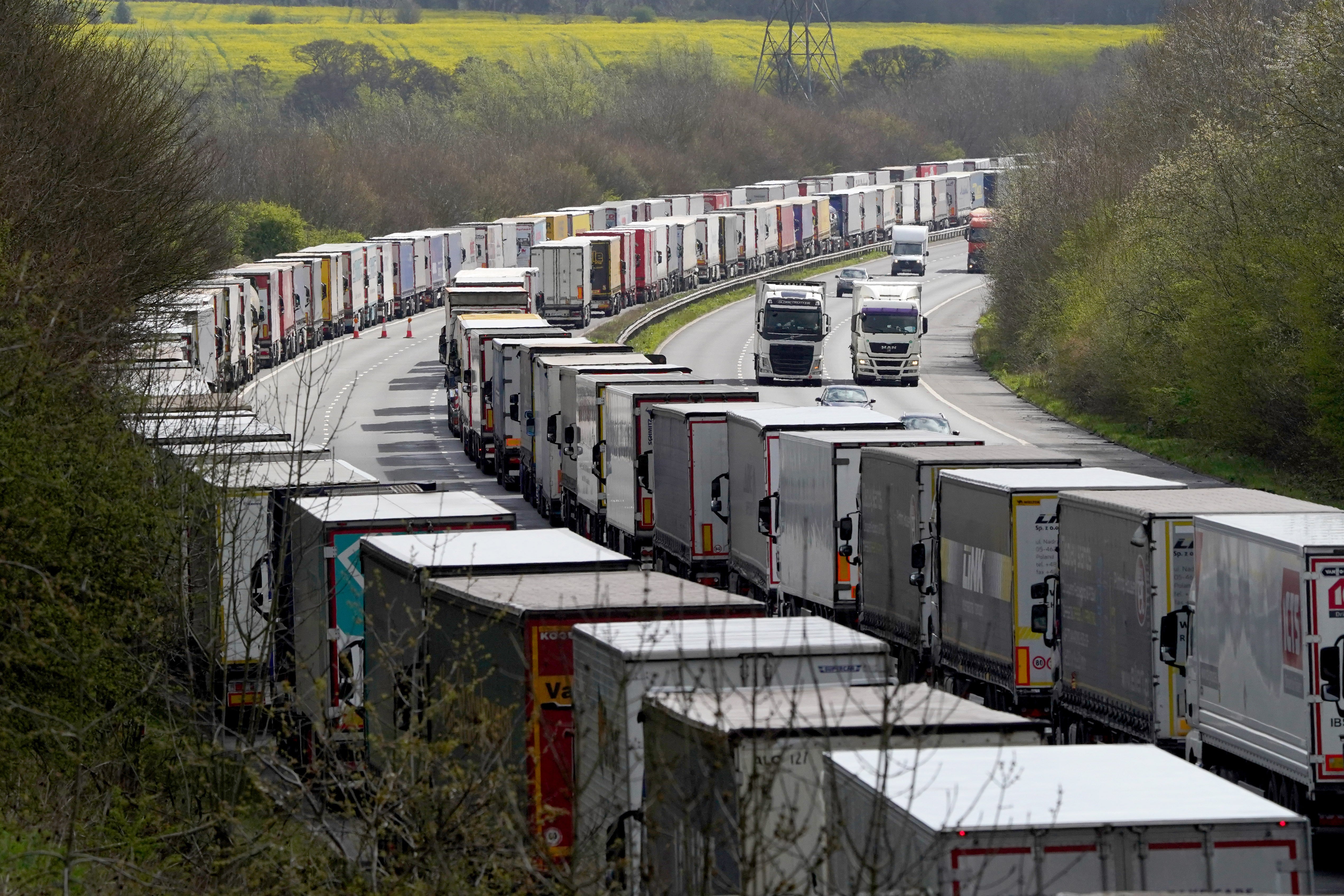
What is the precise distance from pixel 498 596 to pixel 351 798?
3.96 m

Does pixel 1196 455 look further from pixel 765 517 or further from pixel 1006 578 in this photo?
pixel 1006 578

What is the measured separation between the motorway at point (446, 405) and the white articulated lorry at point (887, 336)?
61 cm

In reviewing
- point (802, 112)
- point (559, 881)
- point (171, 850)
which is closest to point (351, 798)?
point (559, 881)

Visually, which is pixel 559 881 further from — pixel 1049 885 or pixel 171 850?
pixel 171 850

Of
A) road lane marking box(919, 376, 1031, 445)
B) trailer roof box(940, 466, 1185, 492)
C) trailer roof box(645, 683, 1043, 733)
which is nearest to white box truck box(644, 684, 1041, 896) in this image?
trailer roof box(645, 683, 1043, 733)

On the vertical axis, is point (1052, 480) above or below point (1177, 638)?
above

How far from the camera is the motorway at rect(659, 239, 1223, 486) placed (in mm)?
53188

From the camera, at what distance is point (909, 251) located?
344 feet

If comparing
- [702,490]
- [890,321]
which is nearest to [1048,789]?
[702,490]

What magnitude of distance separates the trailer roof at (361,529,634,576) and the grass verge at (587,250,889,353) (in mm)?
52803

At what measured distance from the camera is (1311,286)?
3962 centimetres

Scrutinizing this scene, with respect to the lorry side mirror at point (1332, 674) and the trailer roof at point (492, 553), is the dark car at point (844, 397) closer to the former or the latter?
the trailer roof at point (492, 553)

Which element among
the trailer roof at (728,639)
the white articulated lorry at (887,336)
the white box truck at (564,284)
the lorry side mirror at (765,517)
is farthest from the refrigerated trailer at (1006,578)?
the white box truck at (564,284)

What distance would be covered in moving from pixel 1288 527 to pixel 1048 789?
7.64m
